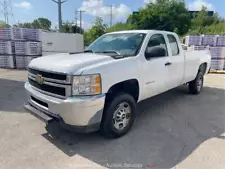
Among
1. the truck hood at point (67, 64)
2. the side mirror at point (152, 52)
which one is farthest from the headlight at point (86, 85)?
the side mirror at point (152, 52)

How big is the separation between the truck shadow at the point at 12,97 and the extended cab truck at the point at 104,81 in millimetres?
1477

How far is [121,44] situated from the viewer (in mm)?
4148

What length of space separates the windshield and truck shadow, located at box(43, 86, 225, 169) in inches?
59.5

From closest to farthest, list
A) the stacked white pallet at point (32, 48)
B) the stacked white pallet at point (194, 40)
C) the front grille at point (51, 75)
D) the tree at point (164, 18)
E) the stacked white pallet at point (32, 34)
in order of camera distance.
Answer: the front grille at point (51, 75) → the stacked white pallet at point (32, 48) → the stacked white pallet at point (194, 40) → the stacked white pallet at point (32, 34) → the tree at point (164, 18)

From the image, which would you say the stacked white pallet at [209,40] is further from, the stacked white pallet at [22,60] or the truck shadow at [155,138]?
the stacked white pallet at [22,60]

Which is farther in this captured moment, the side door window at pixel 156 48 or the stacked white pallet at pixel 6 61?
the stacked white pallet at pixel 6 61

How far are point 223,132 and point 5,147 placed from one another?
3.84 m

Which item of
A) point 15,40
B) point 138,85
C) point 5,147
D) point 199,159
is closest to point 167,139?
point 199,159

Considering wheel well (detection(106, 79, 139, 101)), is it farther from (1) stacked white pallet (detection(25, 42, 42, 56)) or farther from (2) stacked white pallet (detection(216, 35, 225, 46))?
(2) stacked white pallet (detection(216, 35, 225, 46))

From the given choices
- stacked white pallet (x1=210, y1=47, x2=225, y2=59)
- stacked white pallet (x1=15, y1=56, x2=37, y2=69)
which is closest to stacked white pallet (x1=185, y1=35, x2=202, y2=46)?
stacked white pallet (x1=210, y1=47, x2=225, y2=59)

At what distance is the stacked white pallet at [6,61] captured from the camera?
37.9 feet

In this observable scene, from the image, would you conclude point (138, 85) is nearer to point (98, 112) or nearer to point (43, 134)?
point (98, 112)

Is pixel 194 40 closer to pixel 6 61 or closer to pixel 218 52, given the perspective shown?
pixel 218 52

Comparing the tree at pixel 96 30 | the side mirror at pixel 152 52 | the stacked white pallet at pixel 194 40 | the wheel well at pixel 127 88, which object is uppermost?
the tree at pixel 96 30
